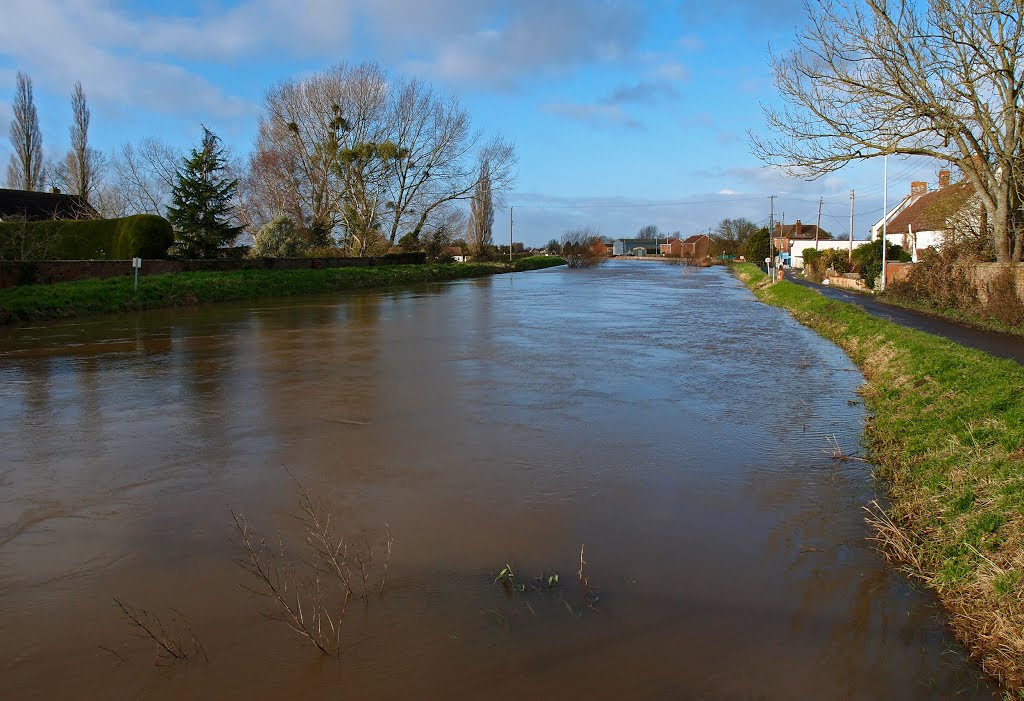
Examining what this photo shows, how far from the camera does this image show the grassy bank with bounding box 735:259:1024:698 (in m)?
4.20

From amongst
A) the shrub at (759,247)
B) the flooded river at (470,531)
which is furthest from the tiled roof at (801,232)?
the flooded river at (470,531)

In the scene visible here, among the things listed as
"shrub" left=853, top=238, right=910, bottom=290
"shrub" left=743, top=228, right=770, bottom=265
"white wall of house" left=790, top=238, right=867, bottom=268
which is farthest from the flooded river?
"shrub" left=743, top=228, right=770, bottom=265

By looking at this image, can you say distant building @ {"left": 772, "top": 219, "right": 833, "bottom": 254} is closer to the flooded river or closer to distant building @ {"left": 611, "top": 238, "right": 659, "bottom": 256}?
distant building @ {"left": 611, "top": 238, "right": 659, "bottom": 256}

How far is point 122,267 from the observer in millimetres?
25375

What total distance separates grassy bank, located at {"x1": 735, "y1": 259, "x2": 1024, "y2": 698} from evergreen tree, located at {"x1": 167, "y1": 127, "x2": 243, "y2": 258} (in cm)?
2726

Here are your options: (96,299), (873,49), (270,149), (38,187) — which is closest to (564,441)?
(873,49)

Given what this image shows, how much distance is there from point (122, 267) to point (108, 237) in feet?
17.8

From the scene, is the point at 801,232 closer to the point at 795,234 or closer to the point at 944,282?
the point at 795,234

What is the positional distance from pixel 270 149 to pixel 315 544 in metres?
44.2

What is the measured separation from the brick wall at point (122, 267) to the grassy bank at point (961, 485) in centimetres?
2179

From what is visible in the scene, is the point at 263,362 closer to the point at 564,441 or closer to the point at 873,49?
the point at 564,441

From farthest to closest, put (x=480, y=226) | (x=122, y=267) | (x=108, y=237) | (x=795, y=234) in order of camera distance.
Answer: (x=795, y=234) → (x=480, y=226) → (x=108, y=237) → (x=122, y=267)

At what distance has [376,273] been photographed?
3922 centimetres

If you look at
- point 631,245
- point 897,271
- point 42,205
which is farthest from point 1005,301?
point 631,245
